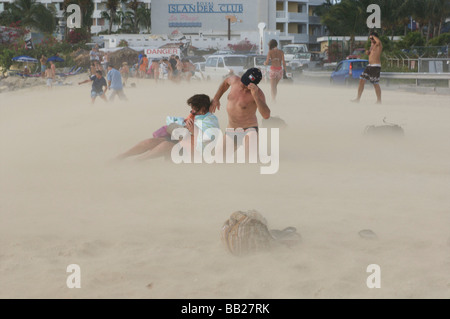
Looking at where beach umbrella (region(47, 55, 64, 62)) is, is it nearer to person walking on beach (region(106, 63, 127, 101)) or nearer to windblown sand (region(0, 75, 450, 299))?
person walking on beach (region(106, 63, 127, 101))

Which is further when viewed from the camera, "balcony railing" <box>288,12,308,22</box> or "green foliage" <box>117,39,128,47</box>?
"balcony railing" <box>288,12,308,22</box>

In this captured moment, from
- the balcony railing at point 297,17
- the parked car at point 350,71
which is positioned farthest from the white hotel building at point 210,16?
the parked car at point 350,71

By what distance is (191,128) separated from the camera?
28.6 ft

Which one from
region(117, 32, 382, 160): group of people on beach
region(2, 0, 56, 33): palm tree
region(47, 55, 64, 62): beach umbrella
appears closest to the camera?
region(117, 32, 382, 160): group of people on beach

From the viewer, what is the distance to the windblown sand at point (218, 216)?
179 inches

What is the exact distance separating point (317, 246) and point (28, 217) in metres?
2.78

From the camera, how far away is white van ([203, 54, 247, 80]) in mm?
27562

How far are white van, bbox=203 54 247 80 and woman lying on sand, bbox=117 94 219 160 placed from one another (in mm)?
18500

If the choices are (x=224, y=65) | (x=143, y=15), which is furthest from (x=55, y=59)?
(x=143, y=15)

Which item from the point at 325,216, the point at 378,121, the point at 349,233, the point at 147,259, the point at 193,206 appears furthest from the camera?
the point at 378,121

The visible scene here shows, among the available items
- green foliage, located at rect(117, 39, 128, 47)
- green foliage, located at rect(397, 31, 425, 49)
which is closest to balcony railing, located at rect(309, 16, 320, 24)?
green foliage, located at rect(117, 39, 128, 47)
